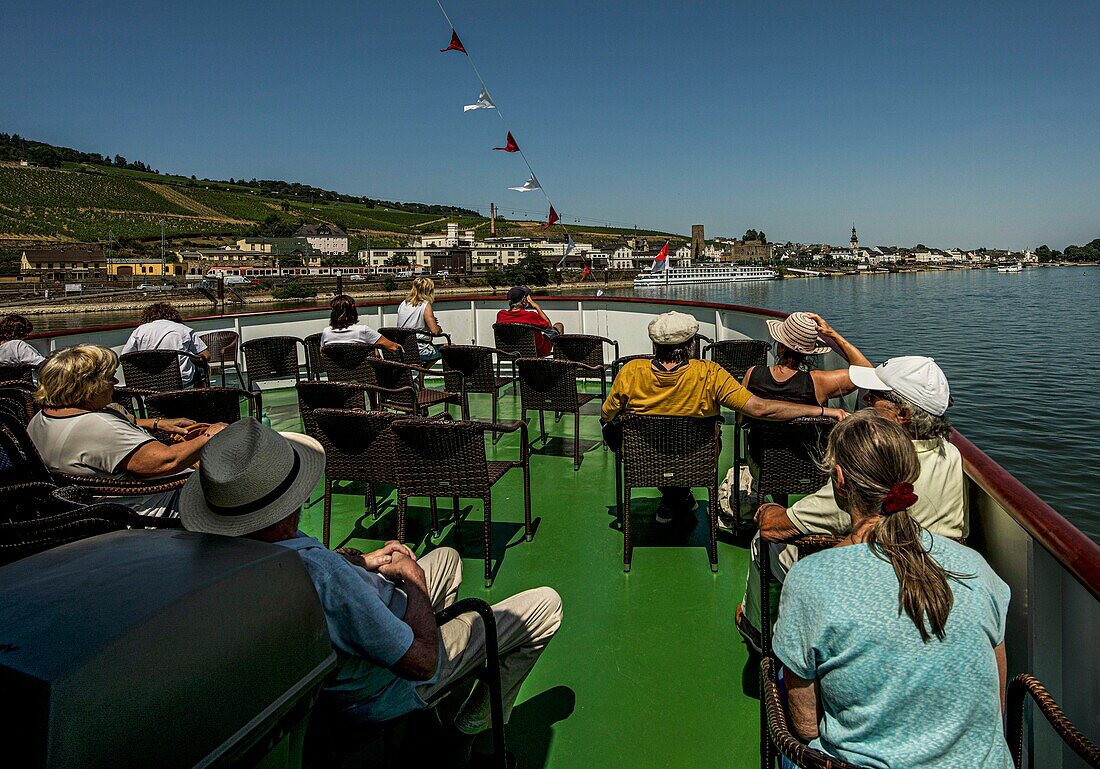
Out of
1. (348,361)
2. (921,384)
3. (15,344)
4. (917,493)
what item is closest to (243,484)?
(917,493)

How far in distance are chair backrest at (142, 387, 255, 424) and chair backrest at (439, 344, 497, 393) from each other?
1.65 meters

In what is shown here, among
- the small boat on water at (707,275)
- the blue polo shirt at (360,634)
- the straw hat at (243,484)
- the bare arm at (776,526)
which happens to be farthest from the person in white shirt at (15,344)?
the small boat on water at (707,275)

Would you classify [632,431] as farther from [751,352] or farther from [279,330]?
[279,330]

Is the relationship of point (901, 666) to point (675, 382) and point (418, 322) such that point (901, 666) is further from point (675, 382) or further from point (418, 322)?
point (418, 322)

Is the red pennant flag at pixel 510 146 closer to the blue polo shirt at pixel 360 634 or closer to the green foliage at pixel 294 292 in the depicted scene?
the blue polo shirt at pixel 360 634

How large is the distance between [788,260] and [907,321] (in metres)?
134

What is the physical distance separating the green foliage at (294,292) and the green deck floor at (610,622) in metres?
82.4

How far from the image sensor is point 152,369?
16.0ft

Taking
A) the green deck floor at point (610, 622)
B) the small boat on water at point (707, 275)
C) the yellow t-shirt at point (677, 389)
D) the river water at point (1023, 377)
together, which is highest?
the small boat on water at point (707, 275)

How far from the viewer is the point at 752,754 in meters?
2.03

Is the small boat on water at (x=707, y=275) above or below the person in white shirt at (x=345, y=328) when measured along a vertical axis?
above

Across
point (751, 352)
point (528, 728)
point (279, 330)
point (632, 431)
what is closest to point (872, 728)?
point (528, 728)

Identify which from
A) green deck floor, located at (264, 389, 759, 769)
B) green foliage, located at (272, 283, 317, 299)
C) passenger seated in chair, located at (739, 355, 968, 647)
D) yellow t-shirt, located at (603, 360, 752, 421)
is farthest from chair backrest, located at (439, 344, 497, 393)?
green foliage, located at (272, 283, 317, 299)

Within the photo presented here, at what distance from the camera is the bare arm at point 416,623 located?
1.53 m
